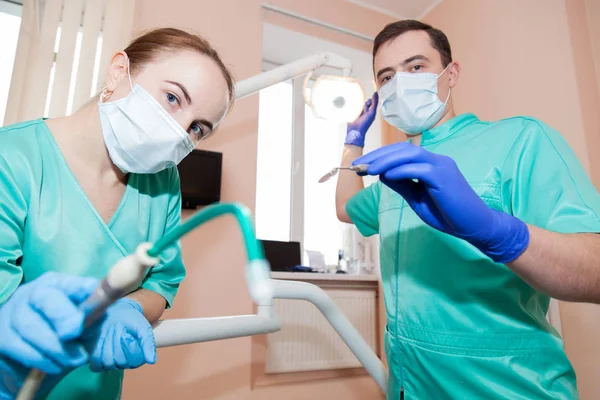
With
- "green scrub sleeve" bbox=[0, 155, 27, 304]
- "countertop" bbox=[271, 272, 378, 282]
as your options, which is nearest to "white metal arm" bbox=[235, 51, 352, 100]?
"green scrub sleeve" bbox=[0, 155, 27, 304]

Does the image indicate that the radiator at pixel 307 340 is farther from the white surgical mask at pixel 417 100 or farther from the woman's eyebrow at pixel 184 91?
the woman's eyebrow at pixel 184 91

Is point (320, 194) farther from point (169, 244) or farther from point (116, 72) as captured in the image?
point (169, 244)

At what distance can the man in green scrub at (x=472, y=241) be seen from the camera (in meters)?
0.73

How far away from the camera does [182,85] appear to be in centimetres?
89

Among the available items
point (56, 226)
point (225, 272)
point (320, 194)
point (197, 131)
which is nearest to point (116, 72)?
point (197, 131)

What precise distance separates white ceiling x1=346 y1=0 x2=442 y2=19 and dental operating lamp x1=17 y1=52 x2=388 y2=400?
1347 millimetres

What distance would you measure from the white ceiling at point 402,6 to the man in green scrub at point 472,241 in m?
1.63

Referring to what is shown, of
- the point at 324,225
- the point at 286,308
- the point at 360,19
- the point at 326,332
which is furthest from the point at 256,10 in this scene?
the point at 326,332

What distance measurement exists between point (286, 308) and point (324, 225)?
732 mm

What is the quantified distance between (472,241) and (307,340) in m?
1.63

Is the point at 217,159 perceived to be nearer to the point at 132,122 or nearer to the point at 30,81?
the point at 30,81

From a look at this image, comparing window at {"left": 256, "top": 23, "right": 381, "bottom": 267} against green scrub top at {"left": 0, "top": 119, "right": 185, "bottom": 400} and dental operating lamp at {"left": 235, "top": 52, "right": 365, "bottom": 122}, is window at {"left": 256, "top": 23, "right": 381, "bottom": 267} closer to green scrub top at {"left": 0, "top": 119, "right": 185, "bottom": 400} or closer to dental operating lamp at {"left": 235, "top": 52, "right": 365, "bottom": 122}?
dental operating lamp at {"left": 235, "top": 52, "right": 365, "bottom": 122}

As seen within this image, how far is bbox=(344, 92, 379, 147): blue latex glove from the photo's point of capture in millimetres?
1581

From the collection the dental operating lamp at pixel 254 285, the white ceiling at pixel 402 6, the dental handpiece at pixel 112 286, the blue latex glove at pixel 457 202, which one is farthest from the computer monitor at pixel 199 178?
the white ceiling at pixel 402 6
